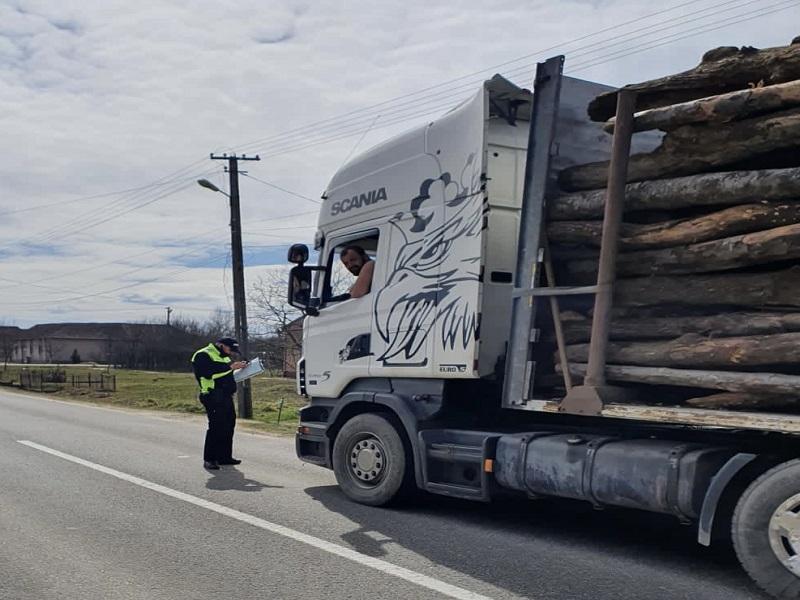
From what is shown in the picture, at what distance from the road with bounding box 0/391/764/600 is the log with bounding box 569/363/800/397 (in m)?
1.18

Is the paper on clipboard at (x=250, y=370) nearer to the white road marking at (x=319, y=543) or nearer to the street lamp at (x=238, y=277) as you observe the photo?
the white road marking at (x=319, y=543)

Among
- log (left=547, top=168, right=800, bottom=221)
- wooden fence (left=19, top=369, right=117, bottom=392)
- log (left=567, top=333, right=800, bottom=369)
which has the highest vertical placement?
log (left=547, top=168, right=800, bottom=221)

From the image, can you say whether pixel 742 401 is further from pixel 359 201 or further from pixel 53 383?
pixel 53 383

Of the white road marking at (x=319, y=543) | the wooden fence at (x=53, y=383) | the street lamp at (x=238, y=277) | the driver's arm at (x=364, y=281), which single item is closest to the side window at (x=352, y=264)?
the driver's arm at (x=364, y=281)

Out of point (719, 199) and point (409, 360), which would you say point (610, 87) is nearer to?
point (719, 199)

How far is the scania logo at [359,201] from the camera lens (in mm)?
7426

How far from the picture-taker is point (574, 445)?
5.55 meters

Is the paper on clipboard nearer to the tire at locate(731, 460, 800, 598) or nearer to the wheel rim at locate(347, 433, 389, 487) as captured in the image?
the wheel rim at locate(347, 433, 389, 487)

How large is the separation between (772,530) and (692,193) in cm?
205

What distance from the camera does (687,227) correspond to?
5188mm

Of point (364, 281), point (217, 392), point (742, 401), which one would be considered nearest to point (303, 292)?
point (364, 281)

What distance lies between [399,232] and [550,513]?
273 centimetres

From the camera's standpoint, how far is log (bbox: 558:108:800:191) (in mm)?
4766

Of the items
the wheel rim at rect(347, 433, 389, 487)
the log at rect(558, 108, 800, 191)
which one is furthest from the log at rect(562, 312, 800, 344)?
the wheel rim at rect(347, 433, 389, 487)
